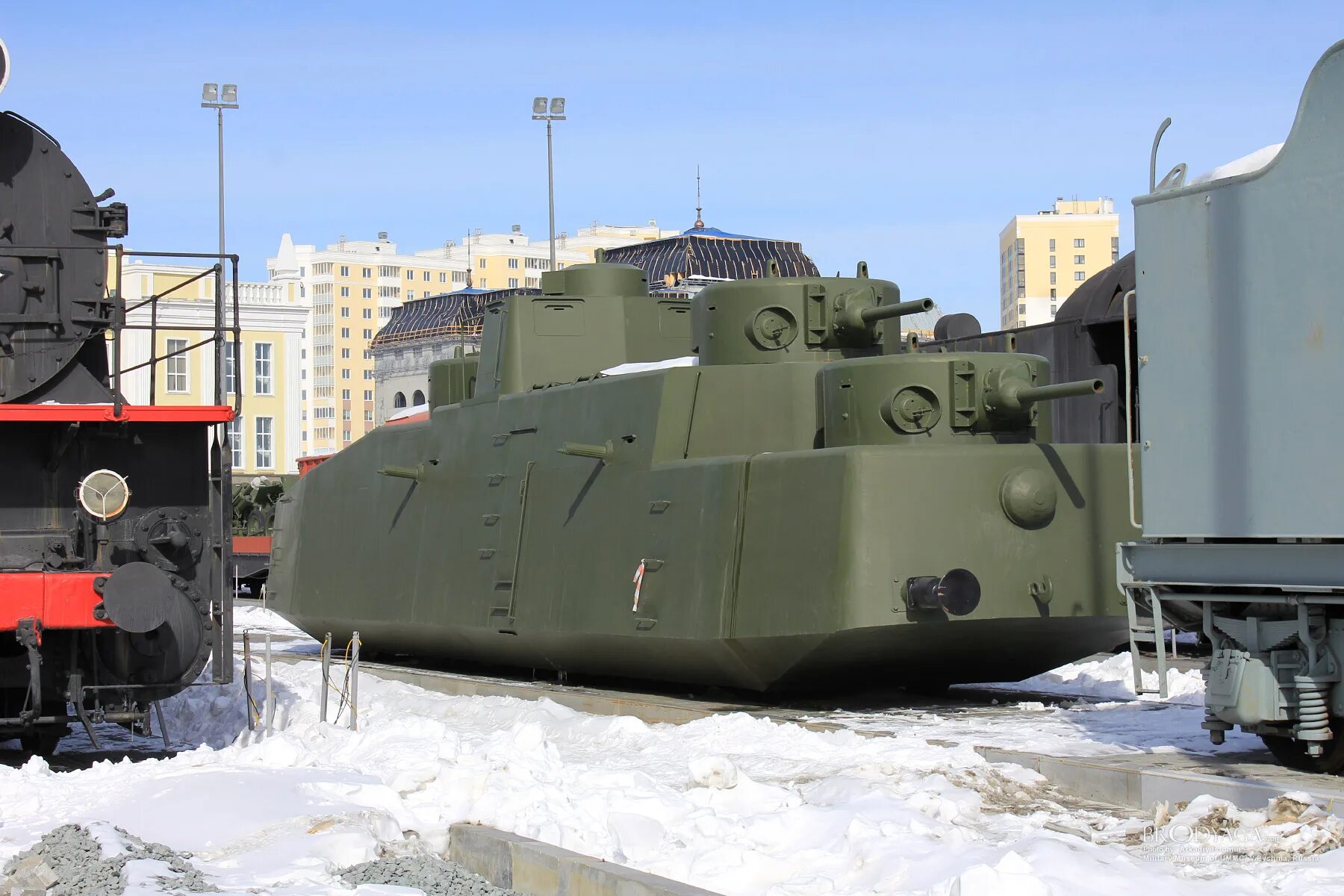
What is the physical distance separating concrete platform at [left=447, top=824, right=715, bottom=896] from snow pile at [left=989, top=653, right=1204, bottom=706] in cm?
603

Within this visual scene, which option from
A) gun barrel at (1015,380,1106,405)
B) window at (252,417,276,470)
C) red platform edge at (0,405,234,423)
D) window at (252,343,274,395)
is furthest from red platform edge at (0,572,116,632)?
window at (252,343,274,395)

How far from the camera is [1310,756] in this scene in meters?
8.92

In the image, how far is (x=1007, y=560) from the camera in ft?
39.1

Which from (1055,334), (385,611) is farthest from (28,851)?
(1055,334)

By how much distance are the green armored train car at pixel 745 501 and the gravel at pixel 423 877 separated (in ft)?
14.9

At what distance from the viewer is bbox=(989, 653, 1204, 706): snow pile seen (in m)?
13.3

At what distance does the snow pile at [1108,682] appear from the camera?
13273 mm

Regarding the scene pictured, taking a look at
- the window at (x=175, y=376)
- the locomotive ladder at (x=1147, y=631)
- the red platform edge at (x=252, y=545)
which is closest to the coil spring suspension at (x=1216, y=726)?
the locomotive ladder at (x=1147, y=631)

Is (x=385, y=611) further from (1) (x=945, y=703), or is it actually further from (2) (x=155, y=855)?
(2) (x=155, y=855)

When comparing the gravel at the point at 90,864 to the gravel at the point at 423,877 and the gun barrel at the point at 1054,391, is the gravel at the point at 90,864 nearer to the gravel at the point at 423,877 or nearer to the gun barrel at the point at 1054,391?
the gravel at the point at 423,877

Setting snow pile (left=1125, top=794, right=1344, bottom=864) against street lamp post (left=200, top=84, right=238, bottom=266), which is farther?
street lamp post (left=200, top=84, right=238, bottom=266)

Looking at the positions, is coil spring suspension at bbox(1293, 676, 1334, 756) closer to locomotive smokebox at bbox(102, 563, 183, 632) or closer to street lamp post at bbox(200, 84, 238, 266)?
locomotive smokebox at bbox(102, 563, 183, 632)

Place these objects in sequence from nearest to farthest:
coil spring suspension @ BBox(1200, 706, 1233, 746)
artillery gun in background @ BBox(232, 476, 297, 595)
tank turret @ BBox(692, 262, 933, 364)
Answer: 1. coil spring suspension @ BBox(1200, 706, 1233, 746)
2. tank turret @ BBox(692, 262, 933, 364)
3. artillery gun in background @ BBox(232, 476, 297, 595)

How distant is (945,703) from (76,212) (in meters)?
6.85
